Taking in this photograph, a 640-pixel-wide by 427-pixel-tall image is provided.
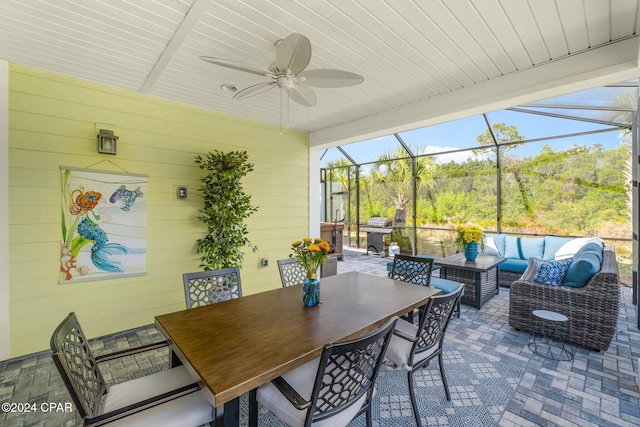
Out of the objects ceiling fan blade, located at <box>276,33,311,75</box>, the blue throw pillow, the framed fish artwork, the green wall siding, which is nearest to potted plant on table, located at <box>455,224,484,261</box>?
the blue throw pillow

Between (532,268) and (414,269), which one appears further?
(532,268)

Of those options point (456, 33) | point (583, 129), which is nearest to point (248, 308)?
point (456, 33)

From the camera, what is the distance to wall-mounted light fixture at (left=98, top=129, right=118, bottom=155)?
305cm

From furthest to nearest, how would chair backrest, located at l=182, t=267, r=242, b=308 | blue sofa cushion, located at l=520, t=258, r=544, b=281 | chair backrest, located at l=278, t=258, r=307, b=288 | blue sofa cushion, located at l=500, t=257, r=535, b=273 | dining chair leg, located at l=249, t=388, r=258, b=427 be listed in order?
blue sofa cushion, located at l=500, t=257, r=535, b=273, blue sofa cushion, located at l=520, t=258, r=544, b=281, chair backrest, located at l=278, t=258, r=307, b=288, chair backrest, located at l=182, t=267, r=242, b=308, dining chair leg, located at l=249, t=388, r=258, b=427

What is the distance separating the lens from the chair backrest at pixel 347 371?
1.23 meters

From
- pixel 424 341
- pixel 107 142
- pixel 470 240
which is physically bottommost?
pixel 424 341

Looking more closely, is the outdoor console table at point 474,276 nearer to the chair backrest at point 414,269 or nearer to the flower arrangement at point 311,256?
the chair backrest at point 414,269

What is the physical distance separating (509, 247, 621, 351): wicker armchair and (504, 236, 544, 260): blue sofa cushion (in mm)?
1878

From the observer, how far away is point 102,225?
3.11 metres

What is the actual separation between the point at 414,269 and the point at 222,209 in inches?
95.8

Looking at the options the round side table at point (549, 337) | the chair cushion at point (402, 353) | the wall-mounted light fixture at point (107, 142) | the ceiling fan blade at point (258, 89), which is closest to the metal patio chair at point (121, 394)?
the chair cushion at point (402, 353)

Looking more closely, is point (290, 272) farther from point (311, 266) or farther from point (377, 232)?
point (377, 232)

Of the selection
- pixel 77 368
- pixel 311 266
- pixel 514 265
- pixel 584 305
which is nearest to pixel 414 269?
pixel 311 266

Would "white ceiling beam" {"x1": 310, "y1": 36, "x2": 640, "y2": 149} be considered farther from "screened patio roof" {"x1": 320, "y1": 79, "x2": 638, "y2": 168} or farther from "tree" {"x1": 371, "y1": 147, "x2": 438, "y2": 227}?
"tree" {"x1": 371, "y1": 147, "x2": 438, "y2": 227}
